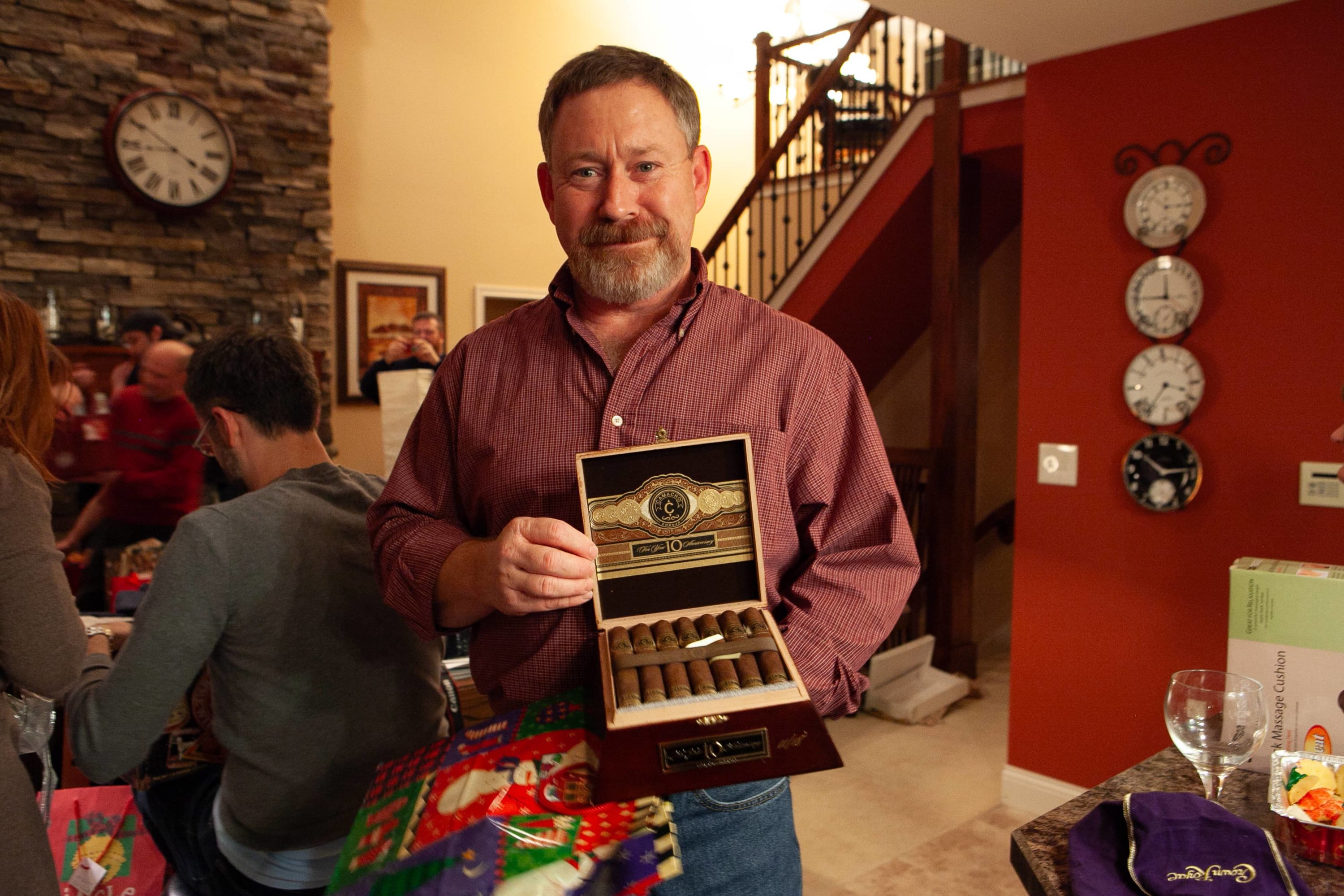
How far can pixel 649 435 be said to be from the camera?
1.20 m

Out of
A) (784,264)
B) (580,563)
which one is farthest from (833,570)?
(784,264)

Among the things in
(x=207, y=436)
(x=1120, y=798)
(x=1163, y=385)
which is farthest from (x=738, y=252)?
(x=1120, y=798)

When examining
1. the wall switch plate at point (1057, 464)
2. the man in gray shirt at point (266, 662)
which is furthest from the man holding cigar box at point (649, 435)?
the wall switch plate at point (1057, 464)

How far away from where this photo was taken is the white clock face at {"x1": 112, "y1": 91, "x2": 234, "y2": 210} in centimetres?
465

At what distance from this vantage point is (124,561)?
112 inches

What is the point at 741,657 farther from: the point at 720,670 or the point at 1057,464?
the point at 1057,464

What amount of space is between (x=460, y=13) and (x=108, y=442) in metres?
3.77

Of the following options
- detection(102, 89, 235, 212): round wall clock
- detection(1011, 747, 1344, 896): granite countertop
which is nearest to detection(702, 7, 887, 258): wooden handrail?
detection(102, 89, 235, 212): round wall clock

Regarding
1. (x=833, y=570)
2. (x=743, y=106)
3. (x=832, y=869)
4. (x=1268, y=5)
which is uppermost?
(x=743, y=106)

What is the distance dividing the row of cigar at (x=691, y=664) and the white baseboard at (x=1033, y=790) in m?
2.60

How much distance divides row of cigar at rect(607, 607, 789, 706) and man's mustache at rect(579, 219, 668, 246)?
510 mm

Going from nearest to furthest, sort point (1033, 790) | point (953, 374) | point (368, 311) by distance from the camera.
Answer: point (1033, 790)
point (953, 374)
point (368, 311)

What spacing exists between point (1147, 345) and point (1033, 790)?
163 cm

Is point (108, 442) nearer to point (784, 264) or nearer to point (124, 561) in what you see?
point (124, 561)
